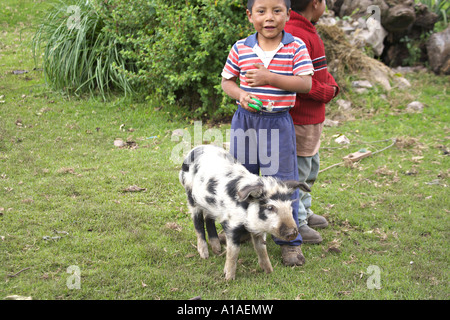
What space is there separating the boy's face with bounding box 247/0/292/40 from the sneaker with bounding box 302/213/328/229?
1998mm

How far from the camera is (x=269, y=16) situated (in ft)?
11.2

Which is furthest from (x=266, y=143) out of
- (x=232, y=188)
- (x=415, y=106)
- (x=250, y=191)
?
(x=415, y=106)

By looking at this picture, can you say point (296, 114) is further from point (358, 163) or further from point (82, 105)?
point (82, 105)

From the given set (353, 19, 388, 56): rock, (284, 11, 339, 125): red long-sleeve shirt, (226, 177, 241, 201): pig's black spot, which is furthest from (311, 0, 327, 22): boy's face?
(353, 19, 388, 56): rock

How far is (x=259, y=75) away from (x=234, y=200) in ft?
3.18

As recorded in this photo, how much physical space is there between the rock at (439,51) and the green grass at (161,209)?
2.32 meters

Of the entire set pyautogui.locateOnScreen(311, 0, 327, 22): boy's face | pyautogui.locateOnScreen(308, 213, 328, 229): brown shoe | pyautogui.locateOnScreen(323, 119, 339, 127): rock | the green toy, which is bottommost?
pyautogui.locateOnScreen(323, 119, 339, 127): rock

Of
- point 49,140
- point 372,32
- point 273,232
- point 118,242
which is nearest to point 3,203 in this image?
point 118,242

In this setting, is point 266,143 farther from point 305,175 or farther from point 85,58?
point 85,58

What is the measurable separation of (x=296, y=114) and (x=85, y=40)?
531 centimetres

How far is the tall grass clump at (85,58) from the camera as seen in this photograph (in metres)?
7.86

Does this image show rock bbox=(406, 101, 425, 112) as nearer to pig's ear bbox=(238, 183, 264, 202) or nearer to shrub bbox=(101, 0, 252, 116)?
shrub bbox=(101, 0, 252, 116)

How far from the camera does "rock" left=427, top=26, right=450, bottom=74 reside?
32.9 feet

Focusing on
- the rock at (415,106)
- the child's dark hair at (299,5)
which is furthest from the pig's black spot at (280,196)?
the rock at (415,106)
